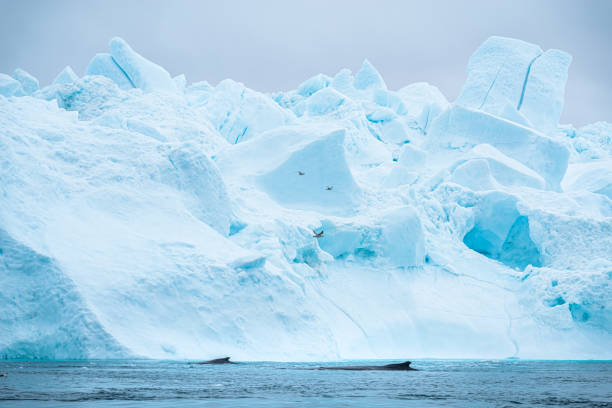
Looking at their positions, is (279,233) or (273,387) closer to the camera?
(273,387)

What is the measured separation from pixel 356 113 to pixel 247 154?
10201 millimetres

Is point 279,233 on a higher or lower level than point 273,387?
higher

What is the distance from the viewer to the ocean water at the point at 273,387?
7.50m

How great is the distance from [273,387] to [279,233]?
34.5 ft

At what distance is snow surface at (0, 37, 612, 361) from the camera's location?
48.0 ft

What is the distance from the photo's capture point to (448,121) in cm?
3120

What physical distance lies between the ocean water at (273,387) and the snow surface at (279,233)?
188 centimetres

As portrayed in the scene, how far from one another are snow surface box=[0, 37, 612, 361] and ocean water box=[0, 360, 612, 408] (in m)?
1.88

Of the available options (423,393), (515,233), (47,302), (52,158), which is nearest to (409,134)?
(515,233)

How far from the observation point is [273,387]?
9336mm

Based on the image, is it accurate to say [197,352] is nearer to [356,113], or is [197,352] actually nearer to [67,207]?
[67,207]

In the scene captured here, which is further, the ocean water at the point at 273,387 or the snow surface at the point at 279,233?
the snow surface at the point at 279,233

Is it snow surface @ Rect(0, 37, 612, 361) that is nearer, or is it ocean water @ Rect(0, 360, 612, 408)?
ocean water @ Rect(0, 360, 612, 408)

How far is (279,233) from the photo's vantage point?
19719 mm
